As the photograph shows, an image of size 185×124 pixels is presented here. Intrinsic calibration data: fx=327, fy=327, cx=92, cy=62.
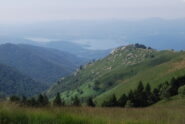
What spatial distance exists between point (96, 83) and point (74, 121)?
15176 centimetres

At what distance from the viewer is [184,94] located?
4091cm

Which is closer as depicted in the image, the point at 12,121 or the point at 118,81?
the point at 12,121

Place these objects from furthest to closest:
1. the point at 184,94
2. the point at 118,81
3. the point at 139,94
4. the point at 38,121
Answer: the point at 118,81
the point at 139,94
the point at 184,94
the point at 38,121

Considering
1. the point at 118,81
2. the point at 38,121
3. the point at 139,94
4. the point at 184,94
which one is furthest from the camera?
the point at 118,81

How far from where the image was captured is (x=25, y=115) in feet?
27.3

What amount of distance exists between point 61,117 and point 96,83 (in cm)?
15154

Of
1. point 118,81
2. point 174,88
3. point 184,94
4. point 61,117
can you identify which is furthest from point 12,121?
point 118,81

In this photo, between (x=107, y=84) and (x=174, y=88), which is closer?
(x=174, y=88)

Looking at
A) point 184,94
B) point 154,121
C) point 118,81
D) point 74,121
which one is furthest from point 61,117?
point 118,81

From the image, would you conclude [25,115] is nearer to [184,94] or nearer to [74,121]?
[74,121]

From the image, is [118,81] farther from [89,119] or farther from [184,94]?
[89,119]

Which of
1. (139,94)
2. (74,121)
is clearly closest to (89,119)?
(74,121)

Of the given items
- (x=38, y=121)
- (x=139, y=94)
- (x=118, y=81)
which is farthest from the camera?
(x=118, y=81)

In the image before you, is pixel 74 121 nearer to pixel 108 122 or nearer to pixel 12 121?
pixel 108 122
